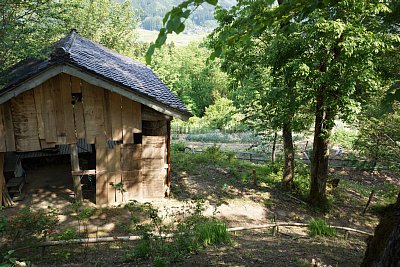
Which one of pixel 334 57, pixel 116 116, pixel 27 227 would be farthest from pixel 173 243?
pixel 334 57

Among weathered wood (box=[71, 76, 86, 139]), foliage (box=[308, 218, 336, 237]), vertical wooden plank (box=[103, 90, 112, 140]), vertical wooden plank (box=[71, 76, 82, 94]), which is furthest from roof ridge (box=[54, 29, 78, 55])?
foliage (box=[308, 218, 336, 237])

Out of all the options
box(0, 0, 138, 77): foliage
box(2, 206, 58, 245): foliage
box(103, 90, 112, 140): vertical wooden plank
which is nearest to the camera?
box(2, 206, 58, 245): foliage

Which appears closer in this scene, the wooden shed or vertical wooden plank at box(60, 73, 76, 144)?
the wooden shed

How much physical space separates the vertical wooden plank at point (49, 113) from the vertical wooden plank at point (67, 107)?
30 centimetres

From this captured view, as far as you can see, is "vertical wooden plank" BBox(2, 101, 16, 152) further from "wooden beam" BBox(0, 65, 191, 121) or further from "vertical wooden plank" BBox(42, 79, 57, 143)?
"vertical wooden plank" BBox(42, 79, 57, 143)

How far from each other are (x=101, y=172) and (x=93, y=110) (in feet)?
6.62

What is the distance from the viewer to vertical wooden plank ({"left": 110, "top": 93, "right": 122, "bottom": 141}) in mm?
9359

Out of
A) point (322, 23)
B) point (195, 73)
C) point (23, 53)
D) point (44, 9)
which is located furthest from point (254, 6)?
point (195, 73)

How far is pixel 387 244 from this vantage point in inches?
98.3

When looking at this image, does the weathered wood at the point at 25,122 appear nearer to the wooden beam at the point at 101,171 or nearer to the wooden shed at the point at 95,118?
the wooden shed at the point at 95,118

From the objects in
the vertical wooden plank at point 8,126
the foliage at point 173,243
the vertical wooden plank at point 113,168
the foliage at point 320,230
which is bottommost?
the foliage at point 320,230

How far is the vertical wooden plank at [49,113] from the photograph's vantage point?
871cm

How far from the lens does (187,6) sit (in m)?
1.90

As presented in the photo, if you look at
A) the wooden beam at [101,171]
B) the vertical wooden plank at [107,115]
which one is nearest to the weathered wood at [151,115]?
the vertical wooden plank at [107,115]
